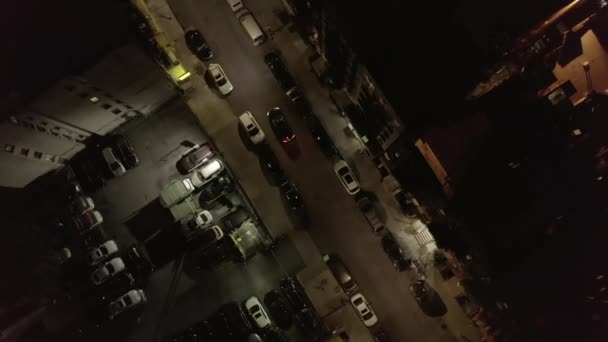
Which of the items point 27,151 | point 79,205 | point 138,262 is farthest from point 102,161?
point 138,262

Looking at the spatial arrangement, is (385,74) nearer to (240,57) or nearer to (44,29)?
(240,57)

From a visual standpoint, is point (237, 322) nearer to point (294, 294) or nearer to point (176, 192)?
point (294, 294)

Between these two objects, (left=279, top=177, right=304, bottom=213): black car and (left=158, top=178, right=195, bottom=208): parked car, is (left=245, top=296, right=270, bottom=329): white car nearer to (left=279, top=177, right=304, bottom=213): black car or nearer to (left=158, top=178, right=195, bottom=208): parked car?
(left=279, top=177, right=304, bottom=213): black car

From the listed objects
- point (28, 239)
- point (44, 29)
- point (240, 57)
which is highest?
point (44, 29)

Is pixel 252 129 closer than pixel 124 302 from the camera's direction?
No

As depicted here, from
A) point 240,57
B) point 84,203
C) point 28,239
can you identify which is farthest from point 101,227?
point 240,57

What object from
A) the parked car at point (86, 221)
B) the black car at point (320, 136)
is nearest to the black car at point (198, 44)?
the black car at point (320, 136)

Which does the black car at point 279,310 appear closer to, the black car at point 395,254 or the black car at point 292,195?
the black car at point 292,195

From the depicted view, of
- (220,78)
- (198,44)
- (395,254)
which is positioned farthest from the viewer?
(198,44)
